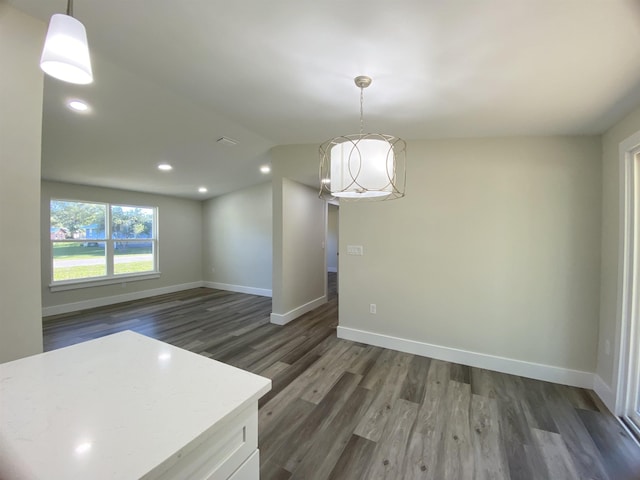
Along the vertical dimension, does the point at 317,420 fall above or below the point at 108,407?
below

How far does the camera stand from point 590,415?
6.52ft

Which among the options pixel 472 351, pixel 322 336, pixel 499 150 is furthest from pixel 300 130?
pixel 472 351

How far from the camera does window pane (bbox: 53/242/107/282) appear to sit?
14.3 ft

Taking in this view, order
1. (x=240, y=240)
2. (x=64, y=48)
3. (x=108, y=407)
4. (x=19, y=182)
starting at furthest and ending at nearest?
(x=240, y=240) < (x=19, y=182) < (x=64, y=48) < (x=108, y=407)

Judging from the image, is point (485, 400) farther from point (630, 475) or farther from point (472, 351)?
point (630, 475)

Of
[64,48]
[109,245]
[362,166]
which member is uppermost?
[64,48]

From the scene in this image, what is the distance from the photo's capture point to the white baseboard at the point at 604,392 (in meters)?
2.03

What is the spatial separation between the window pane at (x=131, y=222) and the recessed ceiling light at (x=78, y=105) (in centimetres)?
318

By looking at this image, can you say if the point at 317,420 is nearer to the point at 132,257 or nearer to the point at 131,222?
the point at 132,257

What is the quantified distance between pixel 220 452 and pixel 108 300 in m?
5.61

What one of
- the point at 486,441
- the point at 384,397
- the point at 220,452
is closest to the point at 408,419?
the point at 384,397

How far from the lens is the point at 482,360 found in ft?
8.72

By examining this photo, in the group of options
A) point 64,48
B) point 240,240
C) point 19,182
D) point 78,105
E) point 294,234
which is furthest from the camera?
point 240,240

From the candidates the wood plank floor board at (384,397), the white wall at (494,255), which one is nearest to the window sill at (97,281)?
the white wall at (494,255)
